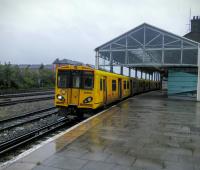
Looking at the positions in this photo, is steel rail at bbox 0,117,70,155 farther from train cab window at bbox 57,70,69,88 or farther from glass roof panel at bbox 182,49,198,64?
glass roof panel at bbox 182,49,198,64

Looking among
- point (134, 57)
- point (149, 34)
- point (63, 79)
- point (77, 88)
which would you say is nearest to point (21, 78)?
point (134, 57)

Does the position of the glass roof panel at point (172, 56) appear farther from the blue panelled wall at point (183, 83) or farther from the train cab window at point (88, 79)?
the train cab window at point (88, 79)

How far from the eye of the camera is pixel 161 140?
8.88 meters

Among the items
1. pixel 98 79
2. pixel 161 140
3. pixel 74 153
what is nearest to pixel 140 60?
pixel 98 79

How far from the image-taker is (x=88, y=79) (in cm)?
1416

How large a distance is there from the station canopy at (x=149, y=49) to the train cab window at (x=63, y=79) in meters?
14.3

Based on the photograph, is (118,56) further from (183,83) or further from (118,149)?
(118,149)

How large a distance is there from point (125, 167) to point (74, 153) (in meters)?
1.61

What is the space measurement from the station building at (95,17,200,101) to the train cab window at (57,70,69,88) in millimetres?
14295

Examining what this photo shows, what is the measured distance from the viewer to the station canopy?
25.9m

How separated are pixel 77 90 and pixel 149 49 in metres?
14.5

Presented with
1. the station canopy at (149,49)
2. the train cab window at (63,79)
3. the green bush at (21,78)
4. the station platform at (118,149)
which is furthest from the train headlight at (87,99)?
the green bush at (21,78)

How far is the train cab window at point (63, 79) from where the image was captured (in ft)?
46.7

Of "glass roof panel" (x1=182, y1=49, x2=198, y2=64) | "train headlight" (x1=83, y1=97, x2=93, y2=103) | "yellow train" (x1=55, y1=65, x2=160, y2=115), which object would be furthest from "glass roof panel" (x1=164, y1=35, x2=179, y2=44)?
"train headlight" (x1=83, y1=97, x2=93, y2=103)
